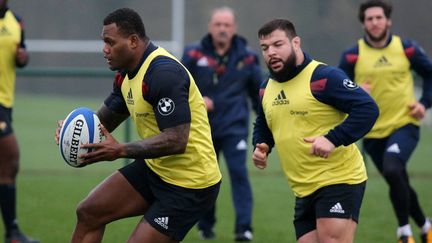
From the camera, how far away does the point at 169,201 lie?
6.57 metres

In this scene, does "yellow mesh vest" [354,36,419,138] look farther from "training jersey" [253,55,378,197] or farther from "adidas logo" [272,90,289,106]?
"adidas logo" [272,90,289,106]

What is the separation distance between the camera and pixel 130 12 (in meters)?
6.53

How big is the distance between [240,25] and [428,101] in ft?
31.4

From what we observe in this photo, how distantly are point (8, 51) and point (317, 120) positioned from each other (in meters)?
3.81

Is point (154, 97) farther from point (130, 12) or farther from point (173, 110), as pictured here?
point (130, 12)

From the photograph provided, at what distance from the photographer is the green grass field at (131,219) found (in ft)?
32.6

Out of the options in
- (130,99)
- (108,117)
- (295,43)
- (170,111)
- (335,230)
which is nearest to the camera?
(170,111)

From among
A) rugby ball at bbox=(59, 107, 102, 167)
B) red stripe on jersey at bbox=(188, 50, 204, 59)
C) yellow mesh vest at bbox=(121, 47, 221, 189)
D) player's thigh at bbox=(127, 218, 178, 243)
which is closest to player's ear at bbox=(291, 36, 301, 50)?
yellow mesh vest at bbox=(121, 47, 221, 189)

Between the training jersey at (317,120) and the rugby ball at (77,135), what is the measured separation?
118 centimetres

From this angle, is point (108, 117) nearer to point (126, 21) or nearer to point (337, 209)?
point (126, 21)

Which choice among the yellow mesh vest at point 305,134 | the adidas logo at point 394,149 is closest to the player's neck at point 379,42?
the adidas logo at point 394,149

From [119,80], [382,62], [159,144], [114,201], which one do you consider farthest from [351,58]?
[159,144]

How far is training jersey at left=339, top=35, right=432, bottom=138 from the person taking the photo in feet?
30.7

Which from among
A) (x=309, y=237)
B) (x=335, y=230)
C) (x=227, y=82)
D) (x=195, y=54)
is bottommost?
(x=309, y=237)
